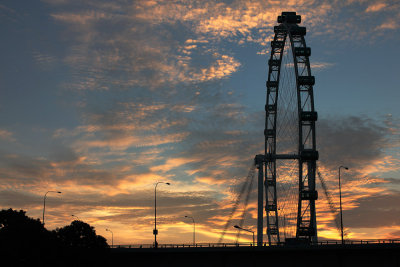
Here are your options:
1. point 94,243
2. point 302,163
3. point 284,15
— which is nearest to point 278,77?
point 284,15

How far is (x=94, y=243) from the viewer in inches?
3250

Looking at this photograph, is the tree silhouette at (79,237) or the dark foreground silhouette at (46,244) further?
the tree silhouette at (79,237)

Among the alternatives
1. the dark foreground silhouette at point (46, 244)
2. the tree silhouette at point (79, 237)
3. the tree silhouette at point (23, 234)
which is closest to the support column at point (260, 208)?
the tree silhouette at point (79, 237)

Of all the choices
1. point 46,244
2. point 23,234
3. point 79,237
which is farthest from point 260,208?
point 23,234

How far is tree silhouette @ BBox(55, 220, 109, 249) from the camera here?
83.0 metres

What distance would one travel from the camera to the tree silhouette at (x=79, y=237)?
83.0m

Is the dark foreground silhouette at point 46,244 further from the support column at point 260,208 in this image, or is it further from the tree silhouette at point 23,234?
the support column at point 260,208

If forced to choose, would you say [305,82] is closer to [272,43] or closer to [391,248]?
[272,43]

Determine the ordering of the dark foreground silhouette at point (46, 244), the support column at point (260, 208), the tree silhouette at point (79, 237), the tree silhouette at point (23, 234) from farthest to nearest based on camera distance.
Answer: the support column at point (260, 208)
the tree silhouette at point (79, 237)
the tree silhouette at point (23, 234)
the dark foreground silhouette at point (46, 244)

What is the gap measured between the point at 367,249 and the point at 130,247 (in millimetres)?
34329

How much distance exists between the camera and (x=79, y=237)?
84375 millimetres

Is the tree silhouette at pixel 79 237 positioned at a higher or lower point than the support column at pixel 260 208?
lower

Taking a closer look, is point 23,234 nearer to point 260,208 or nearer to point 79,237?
point 79,237

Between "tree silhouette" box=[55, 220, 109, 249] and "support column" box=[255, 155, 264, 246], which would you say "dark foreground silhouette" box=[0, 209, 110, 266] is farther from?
"support column" box=[255, 155, 264, 246]
